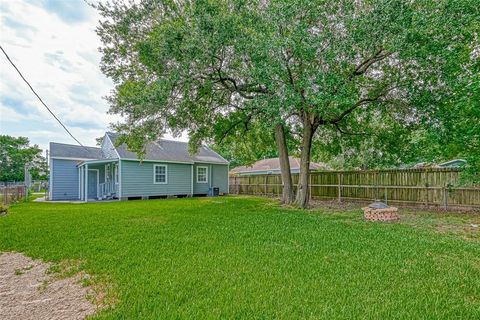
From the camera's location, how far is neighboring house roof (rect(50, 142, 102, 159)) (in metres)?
17.7

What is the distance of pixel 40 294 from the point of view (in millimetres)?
3150

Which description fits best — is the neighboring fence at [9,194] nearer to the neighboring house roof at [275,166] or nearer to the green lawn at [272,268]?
the green lawn at [272,268]

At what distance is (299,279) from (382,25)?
6896 millimetres

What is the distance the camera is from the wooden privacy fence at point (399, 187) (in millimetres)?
9859

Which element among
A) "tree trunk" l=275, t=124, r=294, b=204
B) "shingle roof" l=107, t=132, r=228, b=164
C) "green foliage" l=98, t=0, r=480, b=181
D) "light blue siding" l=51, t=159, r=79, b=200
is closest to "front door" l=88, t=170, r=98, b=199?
"light blue siding" l=51, t=159, r=79, b=200

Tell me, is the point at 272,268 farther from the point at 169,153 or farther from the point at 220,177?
the point at 220,177

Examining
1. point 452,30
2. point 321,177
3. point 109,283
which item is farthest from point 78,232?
point 321,177

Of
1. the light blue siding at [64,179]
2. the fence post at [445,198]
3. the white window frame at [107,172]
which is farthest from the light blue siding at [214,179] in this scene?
the fence post at [445,198]

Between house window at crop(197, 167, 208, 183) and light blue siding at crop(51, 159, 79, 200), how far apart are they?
309 inches

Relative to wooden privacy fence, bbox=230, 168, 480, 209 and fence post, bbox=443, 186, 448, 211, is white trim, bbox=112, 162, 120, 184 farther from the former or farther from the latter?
fence post, bbox=443, 186, 448, 211

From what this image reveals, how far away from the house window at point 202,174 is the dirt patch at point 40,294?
15.1 meters

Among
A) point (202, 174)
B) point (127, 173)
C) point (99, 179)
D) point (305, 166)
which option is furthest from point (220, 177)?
point (305, 166)

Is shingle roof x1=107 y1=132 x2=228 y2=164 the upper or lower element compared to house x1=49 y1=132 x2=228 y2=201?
upper

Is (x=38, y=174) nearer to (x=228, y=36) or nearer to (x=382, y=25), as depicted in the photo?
(x=228, y=36)
